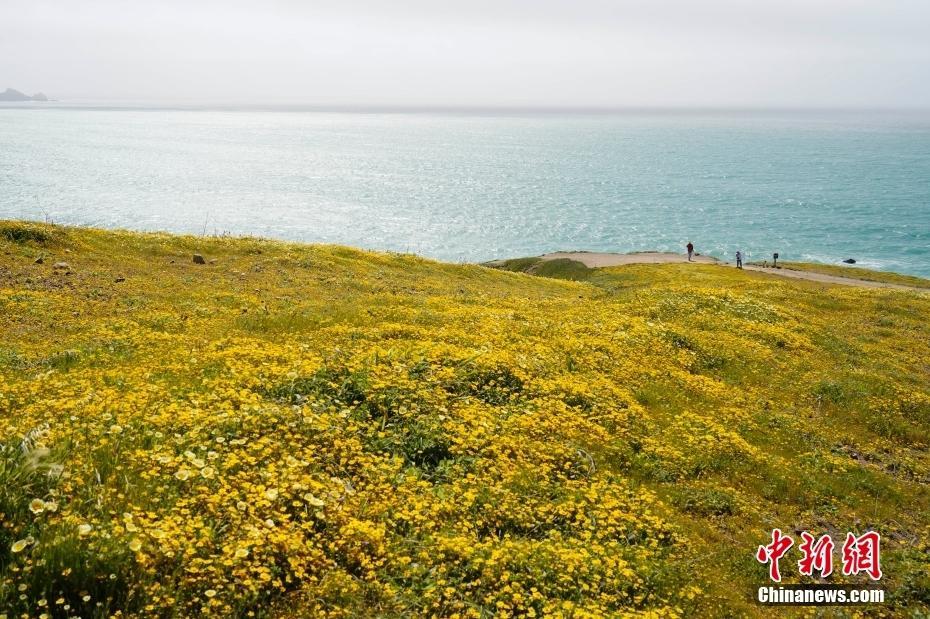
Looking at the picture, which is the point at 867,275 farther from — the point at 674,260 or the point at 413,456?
the point at 413,456

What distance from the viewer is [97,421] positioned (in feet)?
40.0

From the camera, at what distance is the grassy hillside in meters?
9.36

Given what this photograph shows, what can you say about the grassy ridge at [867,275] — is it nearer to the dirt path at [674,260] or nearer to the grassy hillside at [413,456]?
the dirt path at [674,260]

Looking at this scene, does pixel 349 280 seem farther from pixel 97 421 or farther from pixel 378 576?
pixel 378 576

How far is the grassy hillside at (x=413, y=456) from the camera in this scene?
30.7ft

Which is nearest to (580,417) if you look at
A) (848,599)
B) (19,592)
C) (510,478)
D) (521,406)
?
(521,406)

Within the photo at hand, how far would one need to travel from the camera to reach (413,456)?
13.8m

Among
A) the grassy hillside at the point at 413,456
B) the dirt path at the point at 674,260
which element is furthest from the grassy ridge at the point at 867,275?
the grassy hillside at the point at 413,456

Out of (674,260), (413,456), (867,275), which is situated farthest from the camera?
(867,275)

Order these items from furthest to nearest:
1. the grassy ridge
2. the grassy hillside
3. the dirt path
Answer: the grassy ridge < the dirt path < the grassy hillside

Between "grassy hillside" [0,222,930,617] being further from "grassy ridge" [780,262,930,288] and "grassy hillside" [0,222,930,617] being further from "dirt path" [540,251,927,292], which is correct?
"grassy ridge" [780,262,930,288]

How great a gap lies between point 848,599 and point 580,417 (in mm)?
7440

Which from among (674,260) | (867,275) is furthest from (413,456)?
(867,275)

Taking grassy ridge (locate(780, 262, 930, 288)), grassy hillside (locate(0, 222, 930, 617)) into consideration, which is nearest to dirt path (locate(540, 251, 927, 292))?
grassy ridge (locate(780, 262, 930, 288))
